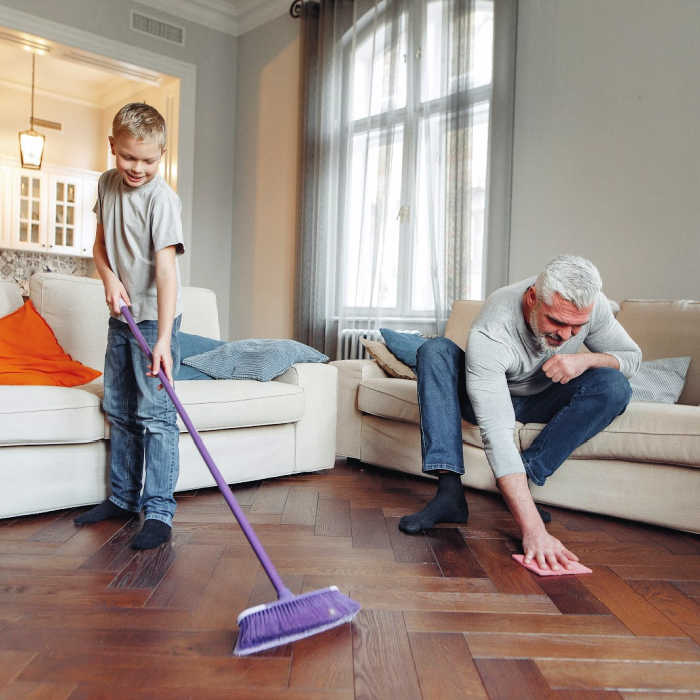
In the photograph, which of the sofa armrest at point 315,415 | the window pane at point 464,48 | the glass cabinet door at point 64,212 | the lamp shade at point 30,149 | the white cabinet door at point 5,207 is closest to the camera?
the sofa armrest at point 315,415

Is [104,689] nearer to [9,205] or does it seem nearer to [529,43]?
[529,43]

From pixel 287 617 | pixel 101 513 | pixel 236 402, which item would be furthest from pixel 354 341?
pixel 287 617

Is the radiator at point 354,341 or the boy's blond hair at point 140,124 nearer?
the boy's blond hair at point 140,124

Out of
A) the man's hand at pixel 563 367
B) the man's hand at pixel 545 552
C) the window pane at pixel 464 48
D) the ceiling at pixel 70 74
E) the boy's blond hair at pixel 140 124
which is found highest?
the ceiling at pixel 70 74

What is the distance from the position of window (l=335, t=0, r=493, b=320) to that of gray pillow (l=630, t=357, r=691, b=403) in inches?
53.3

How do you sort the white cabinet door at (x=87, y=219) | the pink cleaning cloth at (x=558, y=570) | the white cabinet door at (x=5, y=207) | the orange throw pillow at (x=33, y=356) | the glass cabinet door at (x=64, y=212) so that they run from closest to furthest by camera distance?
the pink cleaning cloth at (x=558, y=570), the orange throw pillow at (x=33, y=356), the white cabinet door at (x=5, y=207), the glass cabinet door at (x=64, y=212), the white cabinet door at (x=87, y=219)

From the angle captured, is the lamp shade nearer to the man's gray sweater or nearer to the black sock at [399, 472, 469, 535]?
the man's gray sweater

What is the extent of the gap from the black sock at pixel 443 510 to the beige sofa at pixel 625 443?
28 centimetres

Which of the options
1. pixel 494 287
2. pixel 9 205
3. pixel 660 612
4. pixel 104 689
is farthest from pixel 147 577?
pixel 9 205

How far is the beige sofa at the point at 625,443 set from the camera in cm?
199

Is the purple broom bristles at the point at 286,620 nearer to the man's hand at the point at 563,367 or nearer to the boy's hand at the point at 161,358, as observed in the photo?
the boy's hand at the point at 161,358

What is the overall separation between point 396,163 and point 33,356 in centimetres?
243

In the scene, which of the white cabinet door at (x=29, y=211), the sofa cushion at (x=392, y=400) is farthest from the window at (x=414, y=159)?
the white cabinet door at (x=29, y=211)

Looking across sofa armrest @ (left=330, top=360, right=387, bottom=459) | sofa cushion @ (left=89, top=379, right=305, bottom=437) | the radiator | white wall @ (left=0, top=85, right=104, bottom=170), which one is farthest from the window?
white wall @ (left=0, top=85, right=104, bottom=170)
